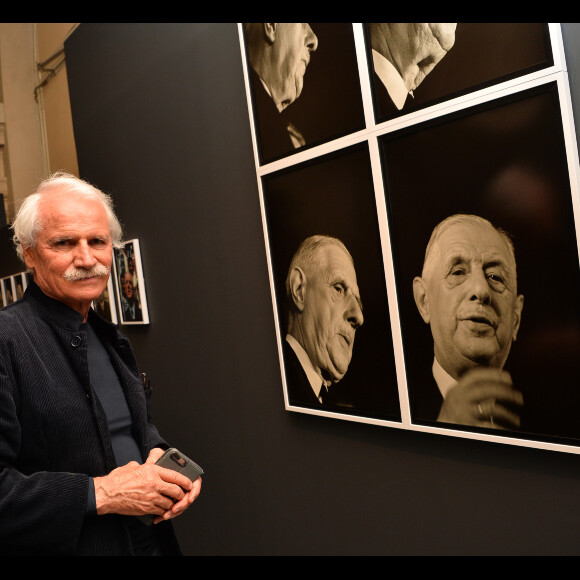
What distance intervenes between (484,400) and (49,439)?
1595 millimetres

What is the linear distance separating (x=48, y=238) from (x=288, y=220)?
139 cm

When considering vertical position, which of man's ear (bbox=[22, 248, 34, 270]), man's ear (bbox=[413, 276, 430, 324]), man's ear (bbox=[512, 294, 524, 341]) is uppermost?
man's ear (bbox=[22, 248, 34, 270])

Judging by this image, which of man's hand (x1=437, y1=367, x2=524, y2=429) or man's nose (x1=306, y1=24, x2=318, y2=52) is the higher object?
man's nose (x1=306, y1=24, x2=318, y2=52)

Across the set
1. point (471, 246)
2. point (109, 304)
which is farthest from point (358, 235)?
point (109, 304)

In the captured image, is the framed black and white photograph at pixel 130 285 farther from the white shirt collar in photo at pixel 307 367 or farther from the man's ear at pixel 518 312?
the man's ear at pixel 518 312

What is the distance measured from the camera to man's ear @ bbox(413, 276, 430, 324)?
2.58 m

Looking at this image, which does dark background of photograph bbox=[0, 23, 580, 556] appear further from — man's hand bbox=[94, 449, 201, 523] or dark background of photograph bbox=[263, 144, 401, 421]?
man's hand bbox=[94, 449, 201, 523]

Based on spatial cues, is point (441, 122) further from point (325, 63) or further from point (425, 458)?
point (425, 458)

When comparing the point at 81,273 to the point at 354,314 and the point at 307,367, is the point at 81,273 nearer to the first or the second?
the point at 354,314

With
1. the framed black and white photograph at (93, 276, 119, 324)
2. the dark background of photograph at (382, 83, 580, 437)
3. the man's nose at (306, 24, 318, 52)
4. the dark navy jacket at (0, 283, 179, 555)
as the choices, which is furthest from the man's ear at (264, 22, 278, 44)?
the framed black and white photograph at (93, 276, 119, 324)

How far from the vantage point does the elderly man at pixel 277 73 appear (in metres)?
3.08

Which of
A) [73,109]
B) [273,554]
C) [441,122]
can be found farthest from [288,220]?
[73,109]

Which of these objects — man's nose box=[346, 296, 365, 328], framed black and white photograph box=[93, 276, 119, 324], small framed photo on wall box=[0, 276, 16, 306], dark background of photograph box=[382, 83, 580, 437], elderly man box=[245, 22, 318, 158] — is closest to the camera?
dark background of photograph box=[382, 83, 580, 437]

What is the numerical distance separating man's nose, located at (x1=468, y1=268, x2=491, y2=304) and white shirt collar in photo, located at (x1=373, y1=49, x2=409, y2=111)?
799 mm
